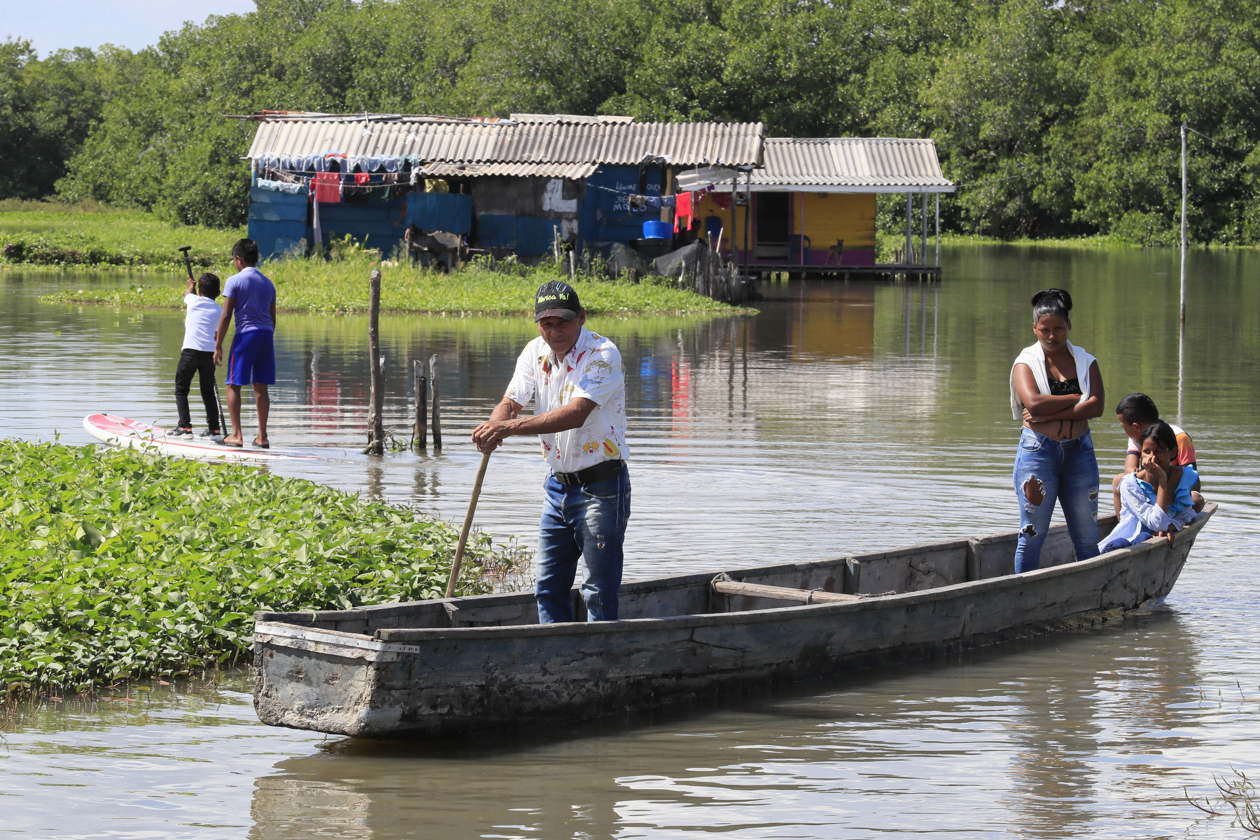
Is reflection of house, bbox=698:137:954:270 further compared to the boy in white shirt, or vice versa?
reflection of house, bbox=698:137:954:270

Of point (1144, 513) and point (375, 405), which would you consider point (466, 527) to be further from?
point (375, 405)

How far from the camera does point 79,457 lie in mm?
10836

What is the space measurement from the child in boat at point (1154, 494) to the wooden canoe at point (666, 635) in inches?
5.6

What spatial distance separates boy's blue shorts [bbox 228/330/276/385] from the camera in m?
12.8

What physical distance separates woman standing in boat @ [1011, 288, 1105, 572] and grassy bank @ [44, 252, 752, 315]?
20.1 m

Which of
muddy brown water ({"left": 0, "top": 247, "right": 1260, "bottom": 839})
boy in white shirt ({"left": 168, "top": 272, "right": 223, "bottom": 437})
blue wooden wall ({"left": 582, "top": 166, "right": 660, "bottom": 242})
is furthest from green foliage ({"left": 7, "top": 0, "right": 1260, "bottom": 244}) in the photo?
boy in white shirt ({"left": 168, "top": 272, "right": 223, "bottom": 437})

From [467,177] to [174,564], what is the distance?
81.2 feet

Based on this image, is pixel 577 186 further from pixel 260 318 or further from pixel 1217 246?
pixel 1217 246

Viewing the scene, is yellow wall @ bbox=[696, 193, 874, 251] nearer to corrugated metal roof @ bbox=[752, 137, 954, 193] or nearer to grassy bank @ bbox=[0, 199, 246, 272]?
corrugated metal roof @ bbox=[752, 137, 954, 193]

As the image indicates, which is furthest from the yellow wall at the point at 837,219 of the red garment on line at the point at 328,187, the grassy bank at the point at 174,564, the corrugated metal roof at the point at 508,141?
the grassy bank at the point at 174,564

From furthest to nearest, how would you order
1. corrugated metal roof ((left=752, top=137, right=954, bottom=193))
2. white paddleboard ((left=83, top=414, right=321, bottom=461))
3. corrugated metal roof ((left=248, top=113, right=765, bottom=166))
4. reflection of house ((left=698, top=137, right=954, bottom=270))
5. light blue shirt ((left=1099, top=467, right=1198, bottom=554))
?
reflection of house ((left=698, top=137, right=954, bottom=270)) → corrugated metal roof ((left=752, top=137, right=954, bottom=193)) → corrugated metal roof ((left=248, top=113, right=765, bottom=166)) → white paddleboard ((left=83, top=414, right=321, bottom=461)) → light blue shirt ((left=1099, top=467, right=1198, bottom=554))

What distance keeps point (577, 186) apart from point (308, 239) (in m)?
6.19

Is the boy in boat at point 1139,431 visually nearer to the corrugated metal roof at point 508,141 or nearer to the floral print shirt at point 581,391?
the floral print shirt at point 581,391

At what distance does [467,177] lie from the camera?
105ft
